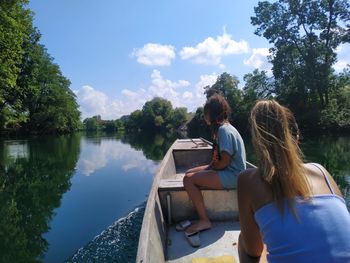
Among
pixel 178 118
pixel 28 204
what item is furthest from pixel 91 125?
pixel 28 204

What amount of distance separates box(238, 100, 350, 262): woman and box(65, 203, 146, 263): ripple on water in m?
4.02

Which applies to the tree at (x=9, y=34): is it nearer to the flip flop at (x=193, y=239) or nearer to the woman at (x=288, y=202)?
Answer: the flip flop at (x=193, y=239)

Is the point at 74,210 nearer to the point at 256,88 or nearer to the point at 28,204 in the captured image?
the point at 28,204

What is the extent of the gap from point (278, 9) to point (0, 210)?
1250 inches

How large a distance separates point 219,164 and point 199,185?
13.5 inches

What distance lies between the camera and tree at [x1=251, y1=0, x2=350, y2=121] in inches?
1209

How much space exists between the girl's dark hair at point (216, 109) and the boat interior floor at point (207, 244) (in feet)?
4.19

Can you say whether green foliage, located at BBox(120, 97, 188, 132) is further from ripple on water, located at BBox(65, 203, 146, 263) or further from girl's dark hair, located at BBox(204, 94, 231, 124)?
girl's dark hair, located at BBox(204, 94, 231, 124)

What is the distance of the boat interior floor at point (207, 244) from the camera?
3.30m

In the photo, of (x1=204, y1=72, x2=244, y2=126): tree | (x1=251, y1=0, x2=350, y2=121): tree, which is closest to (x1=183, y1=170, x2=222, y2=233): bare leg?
(x1=251, y1=0, x2=350, y2=121): tree

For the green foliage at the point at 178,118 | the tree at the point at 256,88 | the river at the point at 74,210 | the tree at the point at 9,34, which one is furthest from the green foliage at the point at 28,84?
the green foliage at the point at 178,118

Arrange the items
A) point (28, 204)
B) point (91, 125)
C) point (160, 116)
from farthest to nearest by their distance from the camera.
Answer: point (91, 125)
point (160, 116)
point (28, 204)

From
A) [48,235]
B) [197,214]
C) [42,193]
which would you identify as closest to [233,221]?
[197,214]

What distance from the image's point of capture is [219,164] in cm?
365
